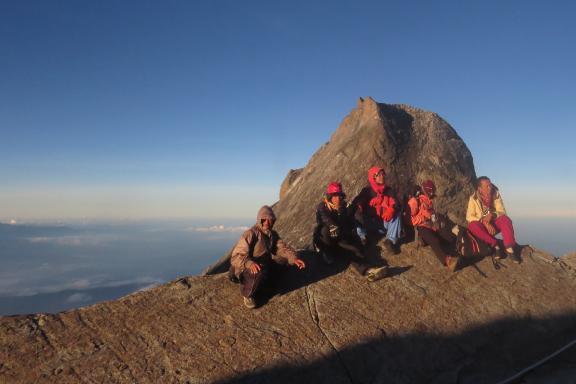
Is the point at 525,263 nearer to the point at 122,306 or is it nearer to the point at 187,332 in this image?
the point at 187,332

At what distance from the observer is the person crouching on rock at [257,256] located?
646 cm

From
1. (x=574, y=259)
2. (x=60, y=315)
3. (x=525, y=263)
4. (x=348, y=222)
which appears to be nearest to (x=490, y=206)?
(x=525, y=263)

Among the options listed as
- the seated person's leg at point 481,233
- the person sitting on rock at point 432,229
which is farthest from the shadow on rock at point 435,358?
the seated person's leg at point 481,233

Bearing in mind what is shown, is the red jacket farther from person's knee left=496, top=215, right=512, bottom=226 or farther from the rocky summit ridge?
→ person's knee left=496, top=215, right=512, bottom=226

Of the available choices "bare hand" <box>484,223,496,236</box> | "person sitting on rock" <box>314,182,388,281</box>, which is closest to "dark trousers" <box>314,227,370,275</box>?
"person sitting on rock" <box>314,182,388,281</box>

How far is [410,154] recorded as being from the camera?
1246cm

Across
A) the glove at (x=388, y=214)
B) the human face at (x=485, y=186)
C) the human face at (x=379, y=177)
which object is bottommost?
the glove at (x=388, y=214)

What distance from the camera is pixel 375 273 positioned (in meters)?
7.51

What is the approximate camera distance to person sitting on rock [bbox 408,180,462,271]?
8.26 m

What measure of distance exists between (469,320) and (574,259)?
17.8ft

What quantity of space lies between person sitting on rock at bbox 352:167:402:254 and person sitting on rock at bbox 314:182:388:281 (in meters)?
0.78

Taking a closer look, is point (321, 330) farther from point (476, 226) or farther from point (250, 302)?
point (476, 226)

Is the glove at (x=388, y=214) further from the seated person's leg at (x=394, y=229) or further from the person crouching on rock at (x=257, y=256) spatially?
the person crouching on rock at (x=257, y=256)

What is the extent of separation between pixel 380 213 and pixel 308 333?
3.76 m
